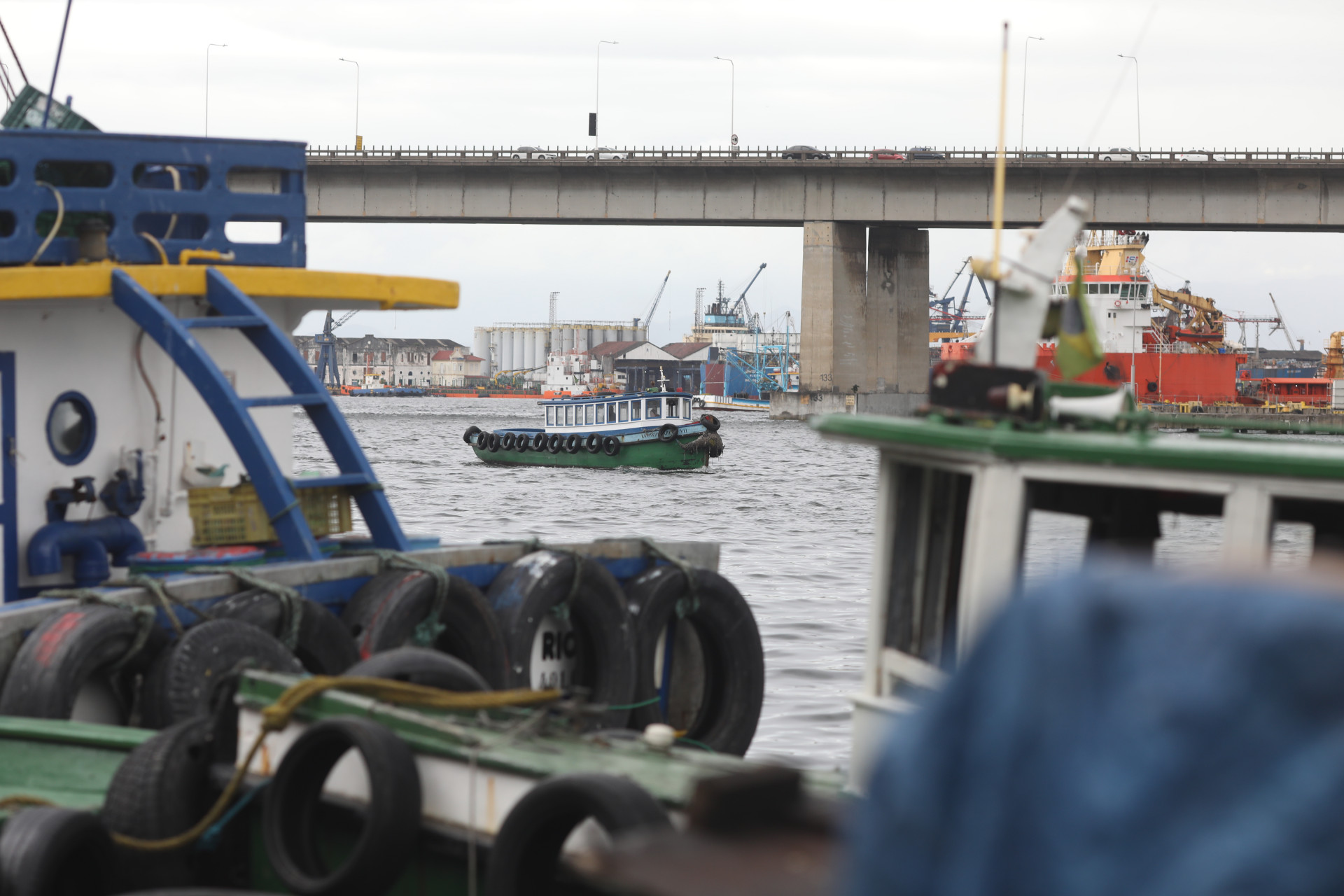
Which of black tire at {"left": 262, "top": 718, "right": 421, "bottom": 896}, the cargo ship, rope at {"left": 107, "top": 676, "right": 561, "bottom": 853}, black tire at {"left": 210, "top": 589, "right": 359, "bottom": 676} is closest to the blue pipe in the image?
black tire at {"left": 210, "top": 589, "right": 359, "bottom": 676}

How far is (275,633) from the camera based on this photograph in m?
8.22

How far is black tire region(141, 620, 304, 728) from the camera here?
742 cm

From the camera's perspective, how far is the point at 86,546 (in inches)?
372

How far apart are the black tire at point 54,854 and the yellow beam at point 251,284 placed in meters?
4.14

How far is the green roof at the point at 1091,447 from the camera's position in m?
4.25

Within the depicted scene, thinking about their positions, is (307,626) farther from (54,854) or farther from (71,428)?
(54,854)

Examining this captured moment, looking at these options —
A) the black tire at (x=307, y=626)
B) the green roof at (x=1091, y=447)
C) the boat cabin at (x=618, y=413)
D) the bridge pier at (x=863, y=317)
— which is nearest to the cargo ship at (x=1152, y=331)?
the bridge pier at (x=863, y=317)

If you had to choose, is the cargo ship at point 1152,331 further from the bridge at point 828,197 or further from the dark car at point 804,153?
the dark car at point 804,153

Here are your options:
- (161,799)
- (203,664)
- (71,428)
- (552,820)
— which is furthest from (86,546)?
(552,820)

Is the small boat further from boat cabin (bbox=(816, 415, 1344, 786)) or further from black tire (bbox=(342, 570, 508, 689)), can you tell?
boat cabin (bbox=(816, 415, 1344, 786))

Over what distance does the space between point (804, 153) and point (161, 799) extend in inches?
3109

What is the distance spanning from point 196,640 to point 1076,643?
6.66 m

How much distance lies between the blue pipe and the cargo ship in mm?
76050

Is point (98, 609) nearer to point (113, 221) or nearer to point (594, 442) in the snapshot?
point (113, 221)
